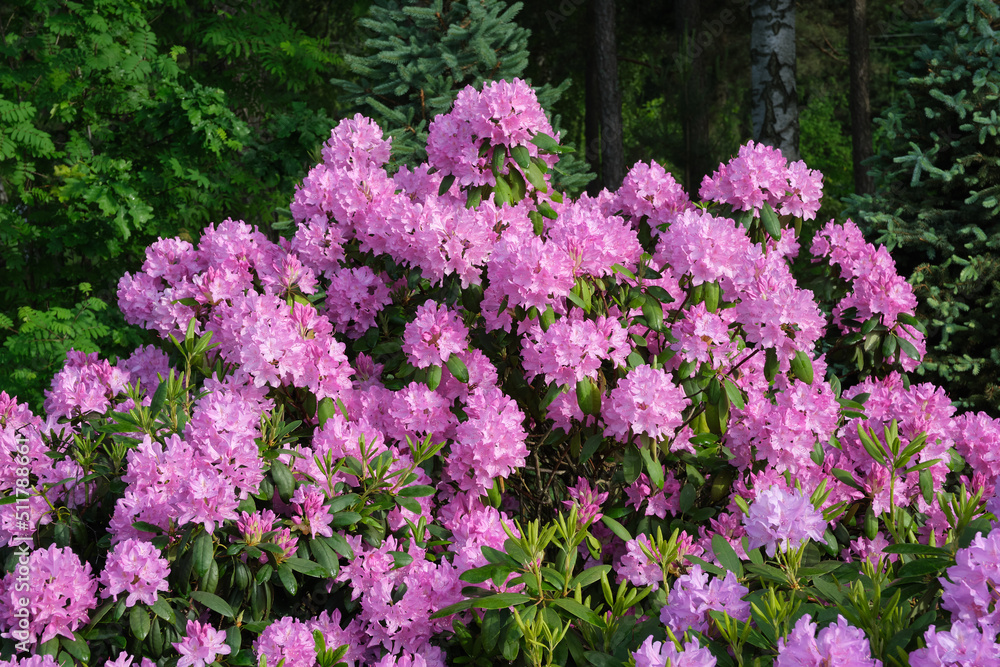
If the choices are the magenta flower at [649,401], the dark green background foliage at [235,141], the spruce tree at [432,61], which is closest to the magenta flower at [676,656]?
the magenta flower at [649,401]

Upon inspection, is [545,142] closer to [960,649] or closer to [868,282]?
[868,282]

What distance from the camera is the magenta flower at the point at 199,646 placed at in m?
1.87

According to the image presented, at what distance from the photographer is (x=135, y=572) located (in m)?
1.86

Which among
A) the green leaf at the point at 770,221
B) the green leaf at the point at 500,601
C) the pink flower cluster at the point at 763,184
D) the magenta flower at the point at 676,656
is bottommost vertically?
the green leaf at the point at 500,601

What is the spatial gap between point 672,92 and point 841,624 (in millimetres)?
9811

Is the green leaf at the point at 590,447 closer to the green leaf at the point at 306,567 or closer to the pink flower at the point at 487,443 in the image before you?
the pink flower at the point at 487,443

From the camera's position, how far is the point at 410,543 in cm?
222

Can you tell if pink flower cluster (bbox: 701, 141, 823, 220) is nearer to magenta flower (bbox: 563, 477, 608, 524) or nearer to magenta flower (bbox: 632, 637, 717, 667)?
magenta flower (bbox: 563, 477, 608, 524)

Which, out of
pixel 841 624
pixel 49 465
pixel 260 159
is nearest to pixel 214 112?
pixel 260 159

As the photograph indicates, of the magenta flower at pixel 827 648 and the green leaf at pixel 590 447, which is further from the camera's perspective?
the green leaf at pixel 590 447

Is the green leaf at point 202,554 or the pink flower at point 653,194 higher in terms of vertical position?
the pink flower at point 653,194

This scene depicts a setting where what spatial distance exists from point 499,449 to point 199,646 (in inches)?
34.4

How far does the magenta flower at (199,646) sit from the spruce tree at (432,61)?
375 cm

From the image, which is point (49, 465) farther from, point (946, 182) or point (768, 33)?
point (768, 33)
